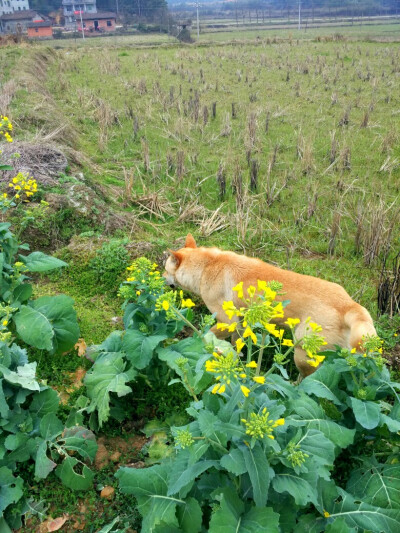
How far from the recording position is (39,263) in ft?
14.7

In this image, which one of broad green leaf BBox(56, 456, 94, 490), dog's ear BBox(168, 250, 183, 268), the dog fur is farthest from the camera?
dog's ear BBox(168, 250, 183, 268)

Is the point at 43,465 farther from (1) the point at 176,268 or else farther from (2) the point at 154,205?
(2) the point at 154,205

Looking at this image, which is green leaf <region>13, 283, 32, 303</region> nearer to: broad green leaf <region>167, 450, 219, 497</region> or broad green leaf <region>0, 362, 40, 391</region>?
broad green leaf <region>0, 362, 40, 391</region>

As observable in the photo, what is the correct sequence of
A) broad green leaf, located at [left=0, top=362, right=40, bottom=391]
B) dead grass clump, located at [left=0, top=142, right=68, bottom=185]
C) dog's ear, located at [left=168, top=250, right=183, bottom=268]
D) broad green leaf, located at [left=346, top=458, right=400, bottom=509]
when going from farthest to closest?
dead grass clump, located at [left=0, top=142, right=68, bottom=185]
dog's ear, located at [left=168, top=250, right=183, bottom=268]
broad green leaf, located at [left=0, top=362, right=40, bottom=391]
broad green leaf, located at [left=346, top=458, right=400, bottom=509]

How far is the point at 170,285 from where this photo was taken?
5.27 m

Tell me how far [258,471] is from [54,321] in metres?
2.48

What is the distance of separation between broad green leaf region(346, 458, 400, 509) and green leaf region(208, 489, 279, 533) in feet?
3.02

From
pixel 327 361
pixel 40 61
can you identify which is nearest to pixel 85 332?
pixel 327 361

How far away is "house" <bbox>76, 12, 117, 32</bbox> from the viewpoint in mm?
62844

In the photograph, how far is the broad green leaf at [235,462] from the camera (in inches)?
81.5

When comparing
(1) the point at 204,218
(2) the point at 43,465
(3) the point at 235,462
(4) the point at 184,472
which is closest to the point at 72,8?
(1) the point at 204,218

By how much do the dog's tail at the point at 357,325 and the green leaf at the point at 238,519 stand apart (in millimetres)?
1605

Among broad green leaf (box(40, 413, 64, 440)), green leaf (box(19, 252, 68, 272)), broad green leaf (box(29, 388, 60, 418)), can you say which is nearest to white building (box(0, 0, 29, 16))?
green leaf (box(19, 252, 68, 272))

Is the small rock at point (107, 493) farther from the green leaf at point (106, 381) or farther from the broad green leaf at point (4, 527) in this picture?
the broad green leaf at point (4, 527)
